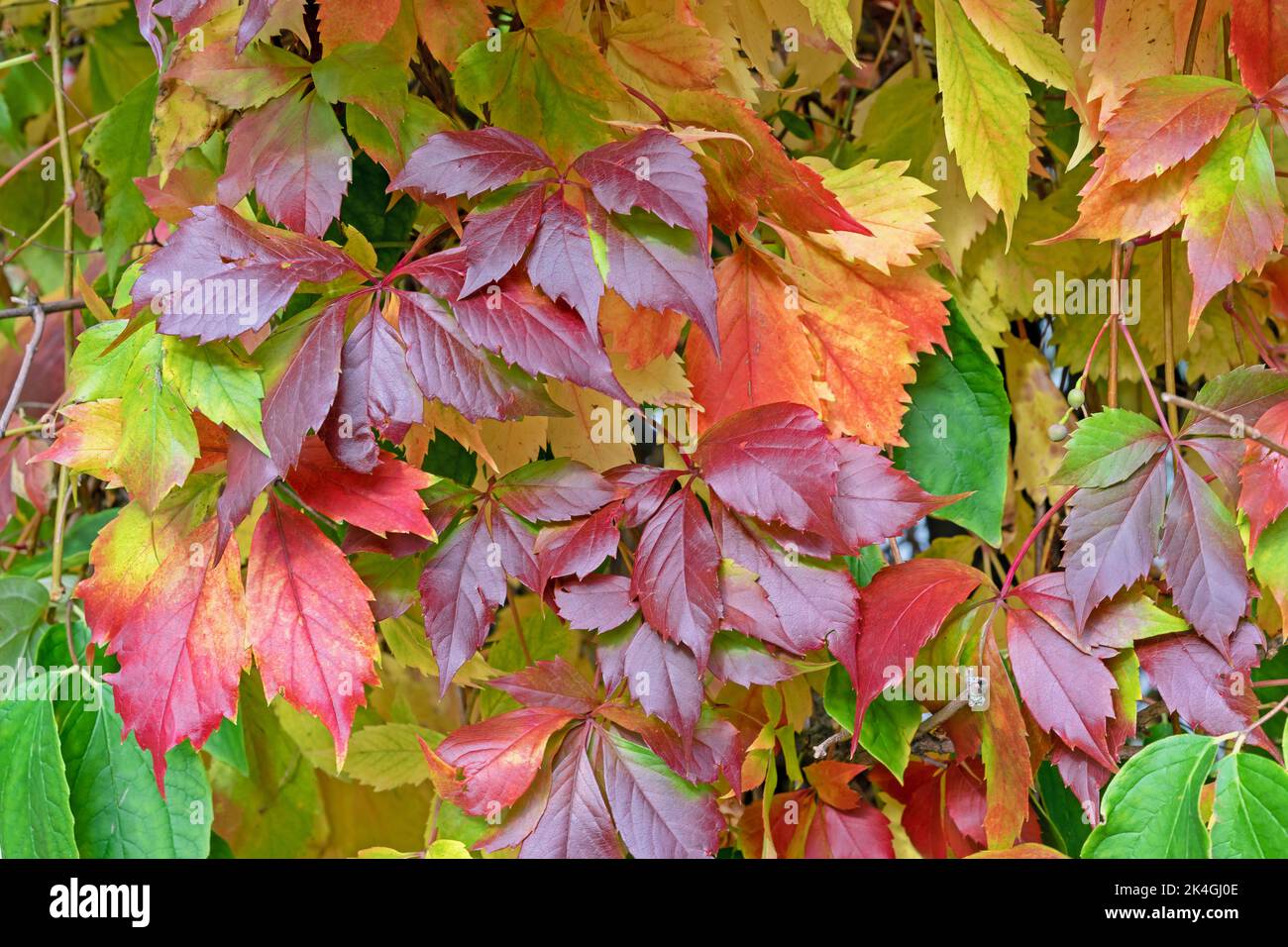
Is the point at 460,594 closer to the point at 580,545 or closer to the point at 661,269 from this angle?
the point at 580,545

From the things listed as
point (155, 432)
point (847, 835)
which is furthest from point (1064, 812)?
point (155, 432)

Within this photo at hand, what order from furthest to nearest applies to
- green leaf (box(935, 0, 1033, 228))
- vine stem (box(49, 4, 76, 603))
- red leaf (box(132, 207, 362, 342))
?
vine stem (box(49, 4, 76, 603))
green leaf (box(935, 0, 1033, 228))
red leaf (box(132, 207, 362, 342))

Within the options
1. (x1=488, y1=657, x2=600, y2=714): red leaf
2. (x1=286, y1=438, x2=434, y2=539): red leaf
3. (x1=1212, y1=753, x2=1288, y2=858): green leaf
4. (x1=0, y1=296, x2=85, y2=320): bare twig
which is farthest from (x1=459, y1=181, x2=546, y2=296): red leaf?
(x1=1212, y1=753, x2=1288, y2=858): green leaf

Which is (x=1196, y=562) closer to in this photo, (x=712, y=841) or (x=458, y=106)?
(x=712, y=841)

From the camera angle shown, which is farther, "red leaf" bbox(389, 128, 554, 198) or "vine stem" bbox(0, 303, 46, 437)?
"vine stem" bbox(0, 303, 46, 437)

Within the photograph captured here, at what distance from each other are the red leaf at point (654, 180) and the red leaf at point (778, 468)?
0.10 m

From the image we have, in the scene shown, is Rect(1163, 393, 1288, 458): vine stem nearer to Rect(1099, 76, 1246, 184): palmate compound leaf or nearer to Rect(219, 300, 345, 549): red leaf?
Rect(1099, 76, 1246, 184): palmate compound leaf

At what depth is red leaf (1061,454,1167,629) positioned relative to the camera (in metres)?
0.51

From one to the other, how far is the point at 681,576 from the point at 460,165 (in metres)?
0.22

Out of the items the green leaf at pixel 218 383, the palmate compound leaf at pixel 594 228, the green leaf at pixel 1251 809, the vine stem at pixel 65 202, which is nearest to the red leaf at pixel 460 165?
the palmate compound leaf at pixel 594 228

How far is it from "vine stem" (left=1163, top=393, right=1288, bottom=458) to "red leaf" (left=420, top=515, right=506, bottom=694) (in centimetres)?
35

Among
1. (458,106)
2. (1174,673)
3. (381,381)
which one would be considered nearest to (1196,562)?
(1174,673)

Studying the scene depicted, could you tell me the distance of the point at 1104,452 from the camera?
527 millimetres

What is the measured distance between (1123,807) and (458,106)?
0.57 metres
